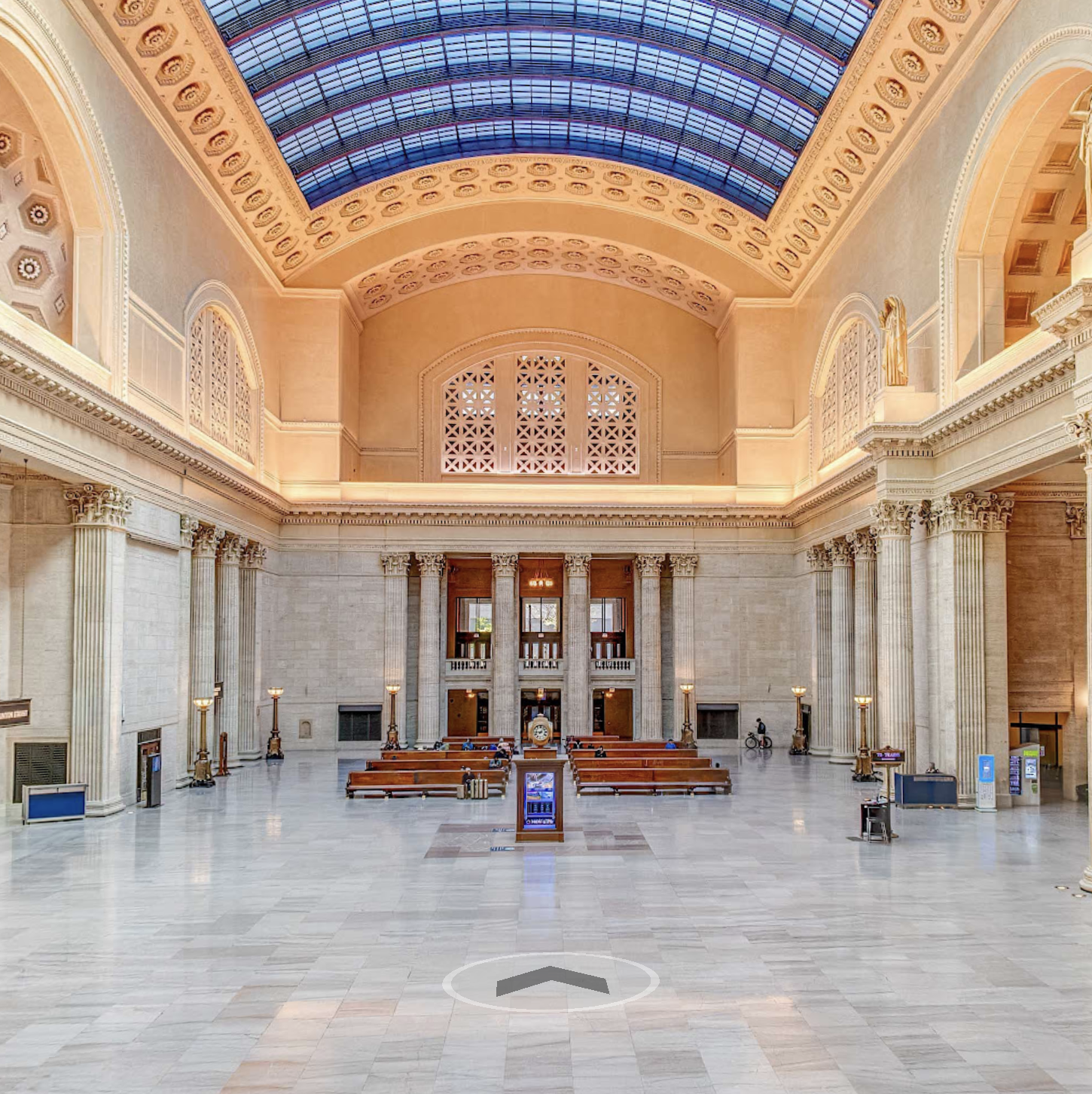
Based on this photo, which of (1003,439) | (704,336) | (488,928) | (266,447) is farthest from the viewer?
(704,336)

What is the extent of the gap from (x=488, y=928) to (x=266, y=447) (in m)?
27.9

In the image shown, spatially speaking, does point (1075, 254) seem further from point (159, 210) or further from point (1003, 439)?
point (159, 210)

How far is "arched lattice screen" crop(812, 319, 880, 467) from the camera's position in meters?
31.9

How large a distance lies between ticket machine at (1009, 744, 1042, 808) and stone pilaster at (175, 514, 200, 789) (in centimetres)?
2033

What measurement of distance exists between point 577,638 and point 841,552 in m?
11.0

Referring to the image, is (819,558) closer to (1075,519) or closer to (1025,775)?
(1075,519)

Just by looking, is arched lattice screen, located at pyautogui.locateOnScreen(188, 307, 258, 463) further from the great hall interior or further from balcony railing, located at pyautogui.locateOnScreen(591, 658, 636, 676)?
balcony railing, located at pyautogui.locateOnScreen(591, 658, 636, 676)

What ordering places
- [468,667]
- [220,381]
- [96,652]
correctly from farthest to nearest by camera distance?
1. [468,667]
2. [220,381]
3. [96,652]

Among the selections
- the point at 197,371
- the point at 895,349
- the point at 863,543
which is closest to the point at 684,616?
the point at 863,543

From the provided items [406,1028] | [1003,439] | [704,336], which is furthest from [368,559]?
[406,1028]

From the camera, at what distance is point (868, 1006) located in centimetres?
1042

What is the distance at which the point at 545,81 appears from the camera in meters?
35.0

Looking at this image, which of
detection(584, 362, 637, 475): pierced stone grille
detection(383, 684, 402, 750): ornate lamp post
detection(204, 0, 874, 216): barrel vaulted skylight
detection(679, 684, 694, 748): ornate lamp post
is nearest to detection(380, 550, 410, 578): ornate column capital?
detection(383, 684, 402, 750): ornate lamp post

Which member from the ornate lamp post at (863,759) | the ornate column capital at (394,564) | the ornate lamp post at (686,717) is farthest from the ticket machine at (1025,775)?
the ornate column capital at (394,564)
